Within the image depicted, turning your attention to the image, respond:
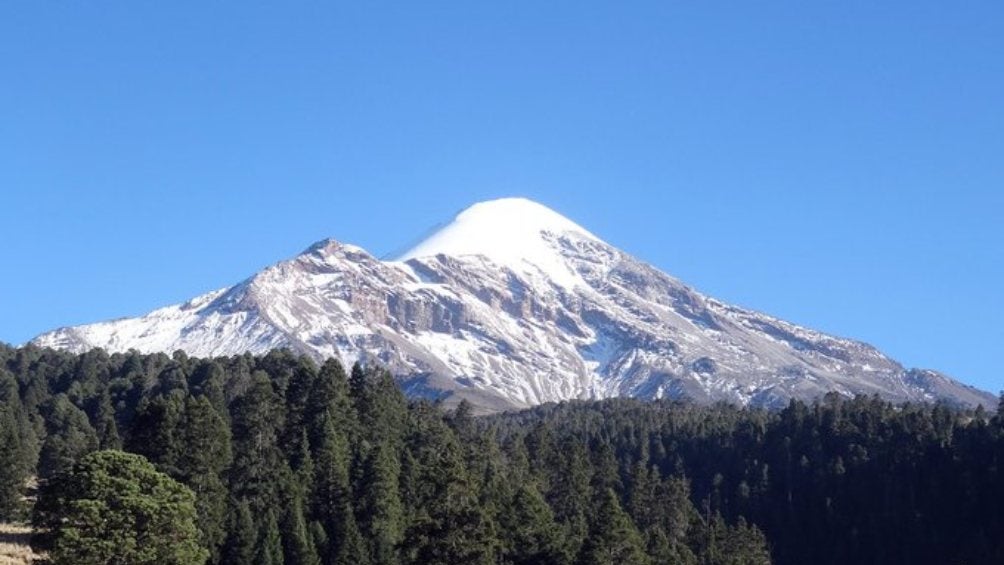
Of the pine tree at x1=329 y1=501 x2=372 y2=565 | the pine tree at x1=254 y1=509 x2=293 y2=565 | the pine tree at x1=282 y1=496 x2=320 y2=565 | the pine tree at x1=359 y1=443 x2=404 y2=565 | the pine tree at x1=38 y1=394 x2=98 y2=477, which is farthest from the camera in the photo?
the pine tree at x1=38 y1=394 x2=98 y2=477

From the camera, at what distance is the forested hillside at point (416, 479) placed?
87438 millimetres

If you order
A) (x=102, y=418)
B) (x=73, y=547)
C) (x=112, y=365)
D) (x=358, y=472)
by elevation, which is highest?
(x=112, y=365)

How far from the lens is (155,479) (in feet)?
218

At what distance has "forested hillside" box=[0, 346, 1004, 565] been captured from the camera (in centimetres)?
8744

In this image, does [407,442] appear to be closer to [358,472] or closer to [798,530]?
[358,472]

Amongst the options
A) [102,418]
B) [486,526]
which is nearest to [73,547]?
[486,526]

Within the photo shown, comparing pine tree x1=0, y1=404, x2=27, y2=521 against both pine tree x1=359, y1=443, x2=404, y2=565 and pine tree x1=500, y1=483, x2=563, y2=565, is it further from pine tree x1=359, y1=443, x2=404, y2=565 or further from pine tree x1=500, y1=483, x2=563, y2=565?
pine tree x1=500, y1=483, x2=563, y2=565

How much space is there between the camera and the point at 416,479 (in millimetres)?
107125

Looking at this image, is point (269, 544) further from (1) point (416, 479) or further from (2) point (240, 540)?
(1) point (416, 479)

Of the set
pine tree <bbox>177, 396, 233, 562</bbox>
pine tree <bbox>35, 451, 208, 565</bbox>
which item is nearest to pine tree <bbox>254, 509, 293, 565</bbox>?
pine tree <bbox>177, 396, 233, 562</bbox>

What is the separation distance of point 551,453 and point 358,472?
45860 mm

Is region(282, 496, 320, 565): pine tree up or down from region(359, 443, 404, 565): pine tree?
down

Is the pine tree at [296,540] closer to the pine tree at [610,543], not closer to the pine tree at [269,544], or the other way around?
the pine tree at [269,544]

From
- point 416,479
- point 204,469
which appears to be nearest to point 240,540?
point 204,469
